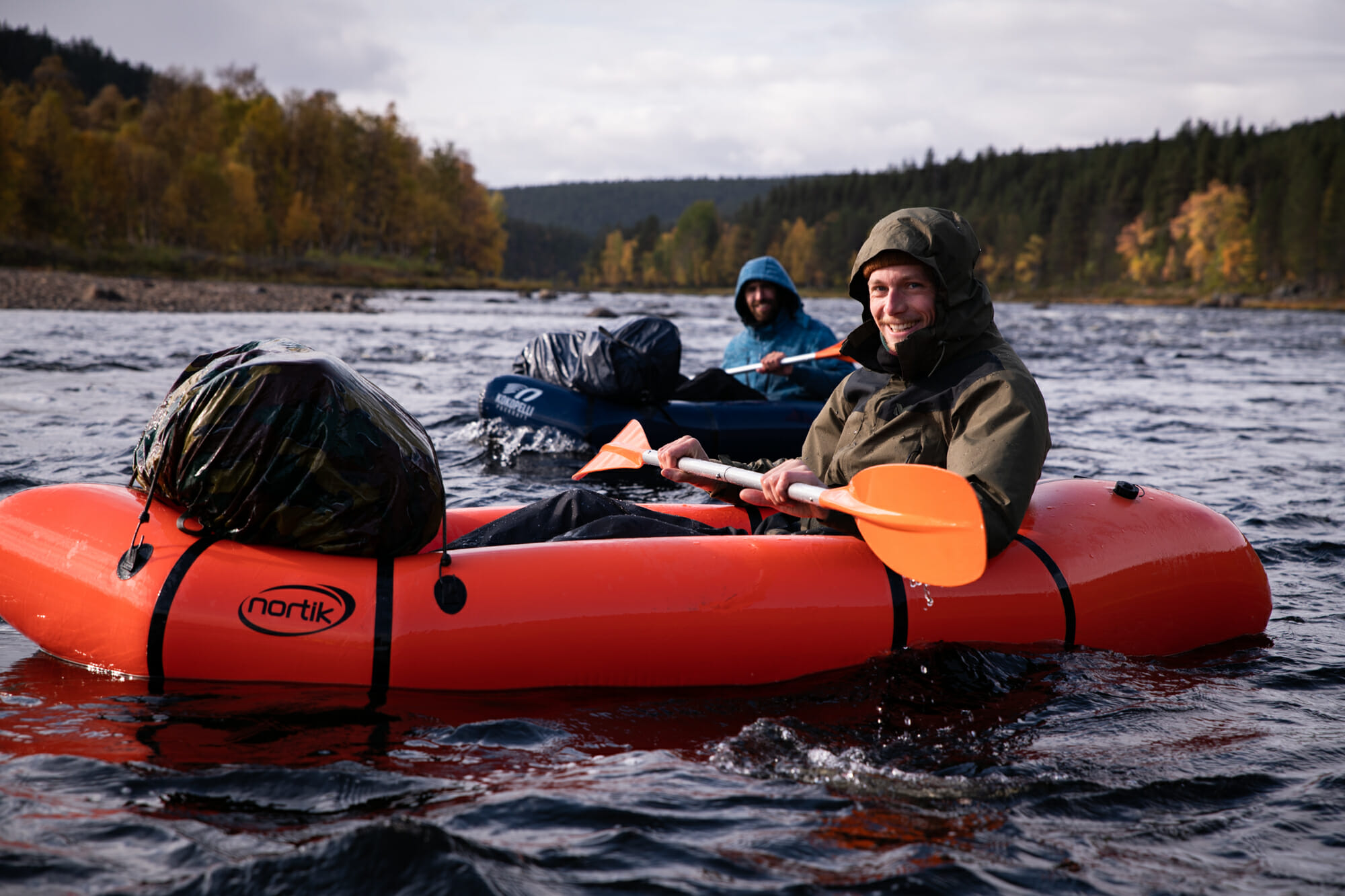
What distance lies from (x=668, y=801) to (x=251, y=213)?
53.5 meters

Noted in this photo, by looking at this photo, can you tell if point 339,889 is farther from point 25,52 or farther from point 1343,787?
point 25,52

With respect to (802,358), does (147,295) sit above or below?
above

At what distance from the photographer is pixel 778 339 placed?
7.25 meters

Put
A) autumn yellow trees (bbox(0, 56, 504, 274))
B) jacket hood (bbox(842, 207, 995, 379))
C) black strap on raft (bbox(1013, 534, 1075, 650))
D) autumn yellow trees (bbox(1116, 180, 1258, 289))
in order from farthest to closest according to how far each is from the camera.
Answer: autumn yellow trees (bbox(1116, 180, 1258, 289)), autumn yellow trees (bbox(0, 56, 504, 274)), black strap on raft (bbox(1013, 534, 1075, 650)), jacket hood (bbox(842, 207, 995, 379))

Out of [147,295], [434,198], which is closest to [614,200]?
[434,198]

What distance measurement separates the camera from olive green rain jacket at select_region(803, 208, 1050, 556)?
2.85 m

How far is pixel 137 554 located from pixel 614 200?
561 feet

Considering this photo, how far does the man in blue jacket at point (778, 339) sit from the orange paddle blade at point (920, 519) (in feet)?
12.7

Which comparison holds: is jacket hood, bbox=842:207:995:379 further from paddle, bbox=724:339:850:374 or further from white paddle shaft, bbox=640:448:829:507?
paddle, bbox=724:339:850:374

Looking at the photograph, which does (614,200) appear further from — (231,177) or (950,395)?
(950,395)

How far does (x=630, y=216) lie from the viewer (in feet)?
538

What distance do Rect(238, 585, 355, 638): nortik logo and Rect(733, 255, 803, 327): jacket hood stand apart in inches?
177

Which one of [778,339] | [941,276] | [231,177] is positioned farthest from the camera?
[231,177]

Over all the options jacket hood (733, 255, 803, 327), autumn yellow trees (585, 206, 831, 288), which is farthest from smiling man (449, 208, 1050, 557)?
autumn yellow trees (585, 206, 831, 288)
